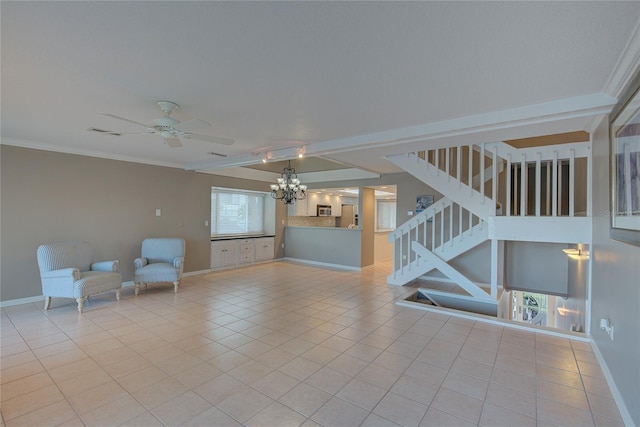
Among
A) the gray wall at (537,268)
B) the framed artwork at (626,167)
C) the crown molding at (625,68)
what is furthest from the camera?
the gray wall at (537,268)

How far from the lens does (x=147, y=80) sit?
2.43 metres

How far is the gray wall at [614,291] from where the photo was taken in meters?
1.96

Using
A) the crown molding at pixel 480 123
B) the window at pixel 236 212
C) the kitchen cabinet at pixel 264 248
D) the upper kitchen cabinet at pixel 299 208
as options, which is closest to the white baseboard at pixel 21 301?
the window at pixel 236 212

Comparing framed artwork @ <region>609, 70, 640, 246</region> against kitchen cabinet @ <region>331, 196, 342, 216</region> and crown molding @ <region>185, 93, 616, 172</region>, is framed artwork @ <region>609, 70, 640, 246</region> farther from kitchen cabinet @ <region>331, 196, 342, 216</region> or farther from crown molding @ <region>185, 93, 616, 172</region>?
kitchen cabinet @ <region>331, 196, 342, 216</region>

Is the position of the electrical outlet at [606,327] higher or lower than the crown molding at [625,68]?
lower

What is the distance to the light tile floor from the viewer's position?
209 cm

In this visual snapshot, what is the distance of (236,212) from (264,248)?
1.28m

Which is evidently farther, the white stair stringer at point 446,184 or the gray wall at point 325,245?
the gray wall at point 325,245

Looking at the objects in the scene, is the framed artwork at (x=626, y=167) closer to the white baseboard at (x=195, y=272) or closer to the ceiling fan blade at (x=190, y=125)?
the ceiling fan blade at (x=190, y=125)

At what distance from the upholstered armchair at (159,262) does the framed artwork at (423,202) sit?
5045mm

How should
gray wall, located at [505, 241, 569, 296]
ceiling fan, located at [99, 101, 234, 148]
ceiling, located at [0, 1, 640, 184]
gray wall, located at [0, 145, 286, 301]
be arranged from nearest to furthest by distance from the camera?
1. ceiling, located at [0, 1, 640, 184]
2. ceiling fan, located at [99, 101, 234, 148]
3. gray wall, located at [0, 145, 286, 301]
4. gray wall, located at [505, 241, 569, 296]

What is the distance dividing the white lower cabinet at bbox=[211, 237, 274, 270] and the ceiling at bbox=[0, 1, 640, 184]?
3966 mm

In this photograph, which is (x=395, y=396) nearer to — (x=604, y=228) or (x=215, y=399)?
(x=215, y=399)

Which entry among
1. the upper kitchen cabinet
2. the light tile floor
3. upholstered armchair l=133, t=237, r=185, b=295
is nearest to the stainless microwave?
the upper kitchen cabinet
